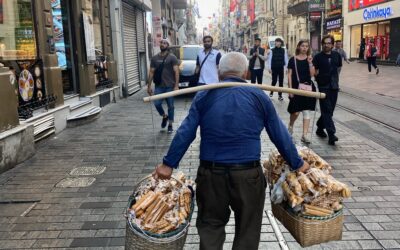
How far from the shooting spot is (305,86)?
7.32 meters

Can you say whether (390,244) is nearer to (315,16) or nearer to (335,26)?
(335,26)

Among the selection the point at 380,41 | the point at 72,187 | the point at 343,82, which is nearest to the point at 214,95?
the point at 72,187

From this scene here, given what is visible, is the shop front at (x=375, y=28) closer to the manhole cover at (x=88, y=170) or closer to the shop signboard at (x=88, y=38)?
the shop signboard at (x=88, y=38)

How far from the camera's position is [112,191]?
17.9 ft

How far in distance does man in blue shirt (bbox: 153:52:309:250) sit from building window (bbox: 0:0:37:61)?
5808 millimetres

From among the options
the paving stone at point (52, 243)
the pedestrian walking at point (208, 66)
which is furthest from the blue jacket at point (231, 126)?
the pedestrian walking at point (208, 66)

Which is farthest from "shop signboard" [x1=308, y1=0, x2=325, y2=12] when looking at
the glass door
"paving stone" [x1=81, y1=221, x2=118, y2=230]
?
"paving stone" [x1=81, y1=221, x2=118, y2=230]

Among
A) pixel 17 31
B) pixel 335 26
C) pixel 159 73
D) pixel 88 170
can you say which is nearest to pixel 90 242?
pixel 88 170

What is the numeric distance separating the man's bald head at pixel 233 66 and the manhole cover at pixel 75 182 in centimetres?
332

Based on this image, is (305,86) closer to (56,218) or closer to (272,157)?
(272,157)

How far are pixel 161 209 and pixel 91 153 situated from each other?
15.3ft

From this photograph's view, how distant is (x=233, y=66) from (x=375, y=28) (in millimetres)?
31715

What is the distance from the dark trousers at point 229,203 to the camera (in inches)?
116

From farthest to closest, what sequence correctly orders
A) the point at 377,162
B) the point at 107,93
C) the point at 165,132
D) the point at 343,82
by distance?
the point at 343,82
the point at 107,93
the point at 165,132
the point at 377,162
